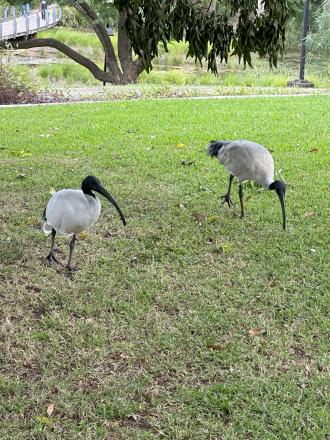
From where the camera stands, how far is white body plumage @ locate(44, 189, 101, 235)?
3711 mm

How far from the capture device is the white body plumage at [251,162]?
4.87 metres

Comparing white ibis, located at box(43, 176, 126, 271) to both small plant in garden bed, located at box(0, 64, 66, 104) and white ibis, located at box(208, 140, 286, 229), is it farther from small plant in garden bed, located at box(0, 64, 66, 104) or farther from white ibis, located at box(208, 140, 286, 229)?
small plant in garden bed, located at box(0, 64, 66, 104)

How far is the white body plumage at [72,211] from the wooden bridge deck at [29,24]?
21.0 meters

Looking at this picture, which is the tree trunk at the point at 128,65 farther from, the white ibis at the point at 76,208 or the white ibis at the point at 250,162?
the white ibis at the point at 76,208

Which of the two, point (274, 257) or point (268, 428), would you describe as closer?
point (268, 428)

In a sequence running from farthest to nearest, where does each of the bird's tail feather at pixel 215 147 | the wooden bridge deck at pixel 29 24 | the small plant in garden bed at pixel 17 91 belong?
1. the wooden bridge deck at pixel 29 24
2. the small plant in garden bed at pixel 17 91
3. the bird's tail feather at pixel 215 147

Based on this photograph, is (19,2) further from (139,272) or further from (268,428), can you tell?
(268,428)

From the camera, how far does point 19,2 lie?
24.7 feet

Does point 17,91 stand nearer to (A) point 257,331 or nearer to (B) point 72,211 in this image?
(B) point 72,211

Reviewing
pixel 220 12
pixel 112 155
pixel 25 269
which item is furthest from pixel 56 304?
pixel 112 155

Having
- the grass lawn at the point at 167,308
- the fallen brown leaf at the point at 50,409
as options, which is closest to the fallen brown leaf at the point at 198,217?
the grass lawn at the point at 167,308

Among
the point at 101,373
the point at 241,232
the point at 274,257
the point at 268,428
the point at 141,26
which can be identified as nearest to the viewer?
the point at 268,428

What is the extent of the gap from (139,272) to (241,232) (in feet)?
3.55

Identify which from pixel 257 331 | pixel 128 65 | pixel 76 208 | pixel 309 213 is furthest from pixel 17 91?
pixel 257 331
